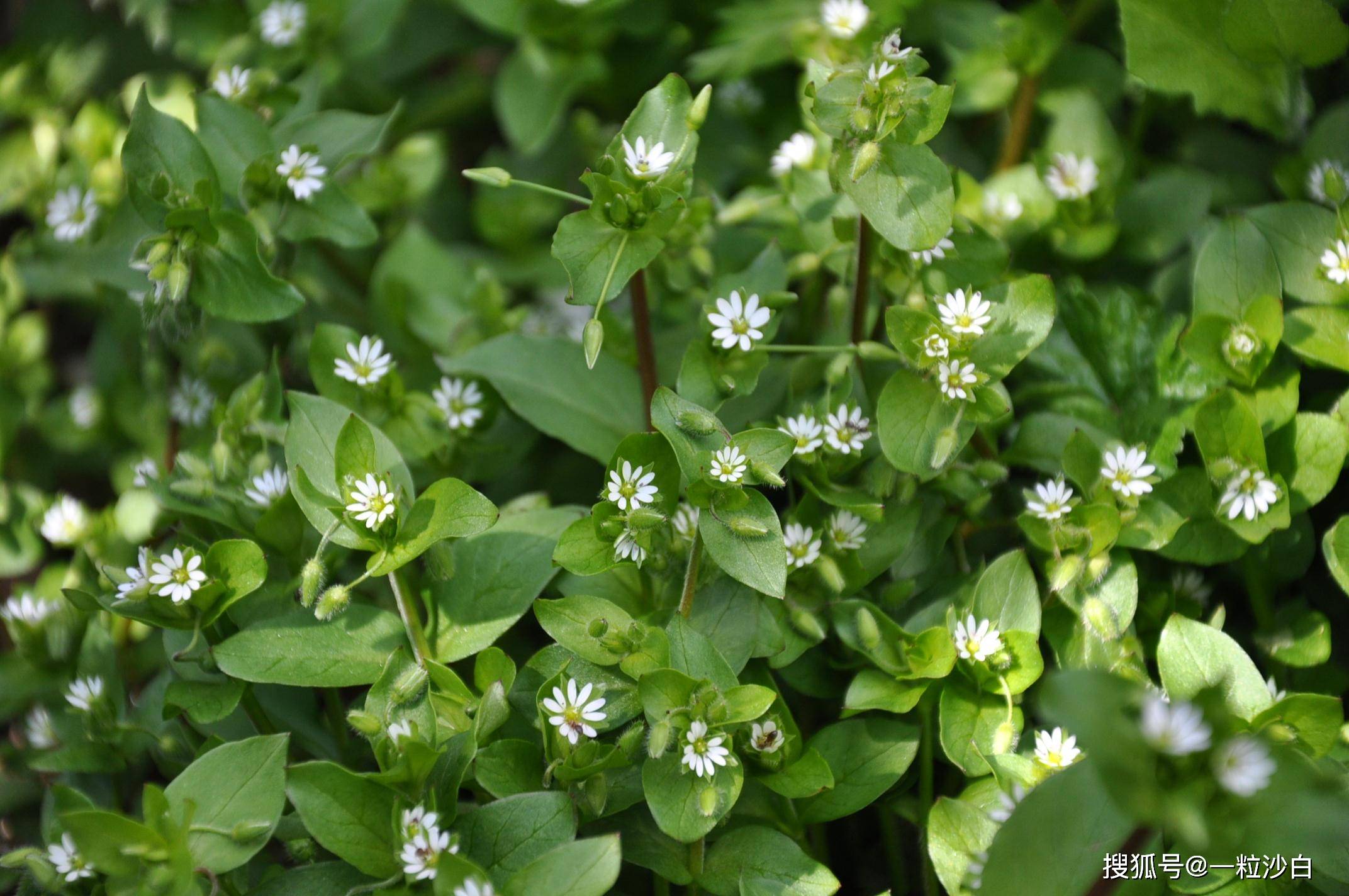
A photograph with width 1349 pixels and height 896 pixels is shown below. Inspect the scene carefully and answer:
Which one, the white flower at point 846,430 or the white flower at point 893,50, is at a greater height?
the white flower at point 893,50

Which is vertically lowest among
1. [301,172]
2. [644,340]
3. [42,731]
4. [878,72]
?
[42,731]

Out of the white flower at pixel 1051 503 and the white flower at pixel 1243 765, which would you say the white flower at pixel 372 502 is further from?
the white flower at pixel 1243 765

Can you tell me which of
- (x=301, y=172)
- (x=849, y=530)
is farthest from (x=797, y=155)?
(x=301, y=172)

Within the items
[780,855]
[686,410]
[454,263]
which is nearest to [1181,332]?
[686,410]

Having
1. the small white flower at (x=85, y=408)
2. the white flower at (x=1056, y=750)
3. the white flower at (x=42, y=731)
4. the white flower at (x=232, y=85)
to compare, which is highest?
the white flower at (x=232, y=85)

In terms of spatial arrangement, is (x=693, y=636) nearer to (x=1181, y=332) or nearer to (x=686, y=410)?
(x=686, y=410)

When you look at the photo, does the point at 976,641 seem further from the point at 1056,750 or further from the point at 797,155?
the point at 797,155

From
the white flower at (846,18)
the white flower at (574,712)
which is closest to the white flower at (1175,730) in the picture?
the white flower at (574,712)

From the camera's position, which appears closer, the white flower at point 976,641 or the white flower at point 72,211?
the white flower at point 976,641

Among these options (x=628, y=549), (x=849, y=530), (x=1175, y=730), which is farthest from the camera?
(x=849, y=530)
